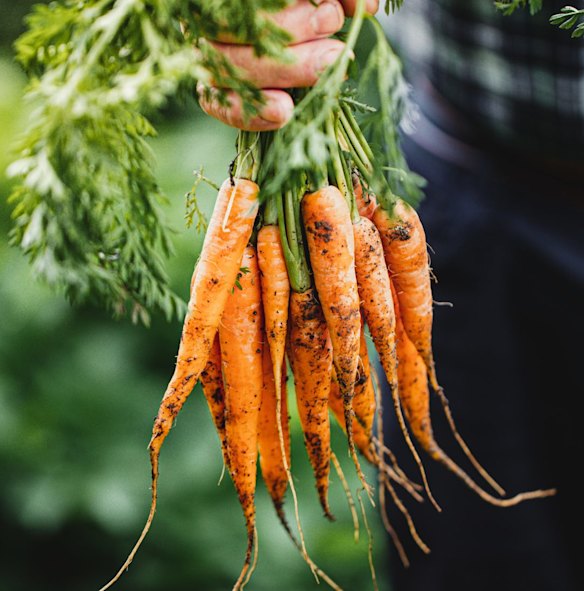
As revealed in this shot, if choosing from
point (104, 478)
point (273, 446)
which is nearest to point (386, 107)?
point (273, 446)

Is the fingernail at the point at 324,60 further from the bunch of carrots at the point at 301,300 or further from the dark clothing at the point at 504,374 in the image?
the dark clothing at the point at 504,374

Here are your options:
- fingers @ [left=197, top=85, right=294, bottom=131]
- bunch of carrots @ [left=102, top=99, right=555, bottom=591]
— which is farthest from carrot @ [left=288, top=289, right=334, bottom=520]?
fingers @ [left=197, top=85, right=294, bottom=131]

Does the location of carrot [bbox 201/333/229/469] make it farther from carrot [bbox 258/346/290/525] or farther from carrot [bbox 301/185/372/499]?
carrot [bbox 301/185/372/499]

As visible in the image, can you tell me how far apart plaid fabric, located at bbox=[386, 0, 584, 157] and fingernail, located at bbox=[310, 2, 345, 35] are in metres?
0.78

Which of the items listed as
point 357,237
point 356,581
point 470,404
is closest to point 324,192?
point 357,237

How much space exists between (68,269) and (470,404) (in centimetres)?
122

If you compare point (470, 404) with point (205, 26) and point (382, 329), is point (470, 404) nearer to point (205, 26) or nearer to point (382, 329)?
point (382, 329)

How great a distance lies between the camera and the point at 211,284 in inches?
34.5

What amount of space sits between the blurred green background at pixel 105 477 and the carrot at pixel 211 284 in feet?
4.76

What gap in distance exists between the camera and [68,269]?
68cm

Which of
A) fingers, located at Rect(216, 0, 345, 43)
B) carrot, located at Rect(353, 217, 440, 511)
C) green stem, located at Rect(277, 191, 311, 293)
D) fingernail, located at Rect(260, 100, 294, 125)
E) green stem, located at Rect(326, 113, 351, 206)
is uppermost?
fingers, located at Rect(216, 0, 345, 43)

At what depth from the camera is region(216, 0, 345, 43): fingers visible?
2.29ft

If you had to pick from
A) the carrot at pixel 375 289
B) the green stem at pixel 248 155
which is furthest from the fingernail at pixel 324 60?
the carrot at pixel 375 289

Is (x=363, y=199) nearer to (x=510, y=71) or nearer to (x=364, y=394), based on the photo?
(x=364, y=394)
